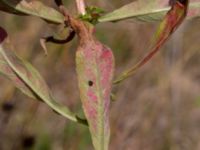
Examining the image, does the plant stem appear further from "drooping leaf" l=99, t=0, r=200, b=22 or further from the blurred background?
the blurred background

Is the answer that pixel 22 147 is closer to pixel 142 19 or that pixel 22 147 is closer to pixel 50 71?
pixel 50 71

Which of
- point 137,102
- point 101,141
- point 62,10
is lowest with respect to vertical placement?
point 137,102

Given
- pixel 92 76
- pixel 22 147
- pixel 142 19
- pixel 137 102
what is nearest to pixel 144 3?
pixel 142 19

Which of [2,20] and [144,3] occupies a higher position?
[144,3]

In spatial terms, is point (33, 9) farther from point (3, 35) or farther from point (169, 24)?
point (169, 24)

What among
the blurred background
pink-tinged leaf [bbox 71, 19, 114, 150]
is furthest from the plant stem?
the blurred background

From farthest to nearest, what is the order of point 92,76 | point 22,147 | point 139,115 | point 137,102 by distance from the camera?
point 137,102 → point 139,115 → point 22,147 → point 92,76
